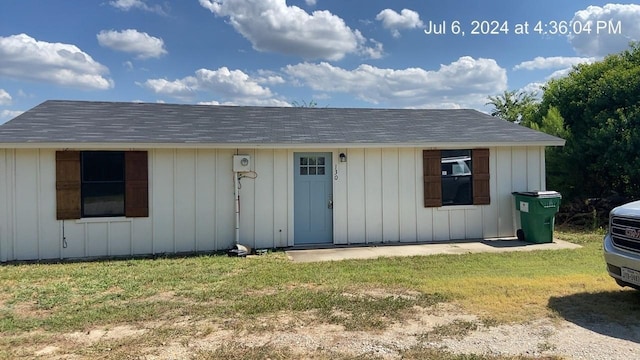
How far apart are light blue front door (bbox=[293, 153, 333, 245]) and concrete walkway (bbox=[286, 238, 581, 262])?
1.60ft

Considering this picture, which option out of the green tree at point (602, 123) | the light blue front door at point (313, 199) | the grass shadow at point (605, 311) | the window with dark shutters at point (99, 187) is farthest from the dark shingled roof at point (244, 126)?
the grass shadow at point (605, 311)

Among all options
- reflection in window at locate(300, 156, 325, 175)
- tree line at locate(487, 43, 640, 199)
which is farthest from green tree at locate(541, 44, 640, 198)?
reflection in window at locate(300, 156, 325, 175)

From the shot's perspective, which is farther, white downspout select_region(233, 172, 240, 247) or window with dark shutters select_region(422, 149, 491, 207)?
window with dark shutters select_region(422, 149, 491, 207)

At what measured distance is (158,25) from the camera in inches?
573

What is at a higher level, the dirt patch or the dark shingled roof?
the dark shingled roof

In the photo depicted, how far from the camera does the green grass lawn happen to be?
15.1 ft

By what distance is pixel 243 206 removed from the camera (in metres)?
8.63

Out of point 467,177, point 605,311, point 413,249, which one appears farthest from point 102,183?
point 605,311

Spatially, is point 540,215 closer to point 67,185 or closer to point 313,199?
point 313,199

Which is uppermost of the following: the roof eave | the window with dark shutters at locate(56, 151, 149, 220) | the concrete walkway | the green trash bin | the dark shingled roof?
the dark shingled roof

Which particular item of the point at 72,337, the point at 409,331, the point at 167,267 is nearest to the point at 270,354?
the point at 409,331

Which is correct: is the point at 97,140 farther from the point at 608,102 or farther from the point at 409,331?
the point at 608,102

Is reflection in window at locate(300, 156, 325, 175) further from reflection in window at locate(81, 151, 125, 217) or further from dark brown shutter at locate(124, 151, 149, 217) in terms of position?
reflection in window at locate(81, 151, 125, 217)

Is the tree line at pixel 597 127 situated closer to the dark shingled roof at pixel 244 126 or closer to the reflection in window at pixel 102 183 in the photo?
the dark shingled roof at pixel 244 126
